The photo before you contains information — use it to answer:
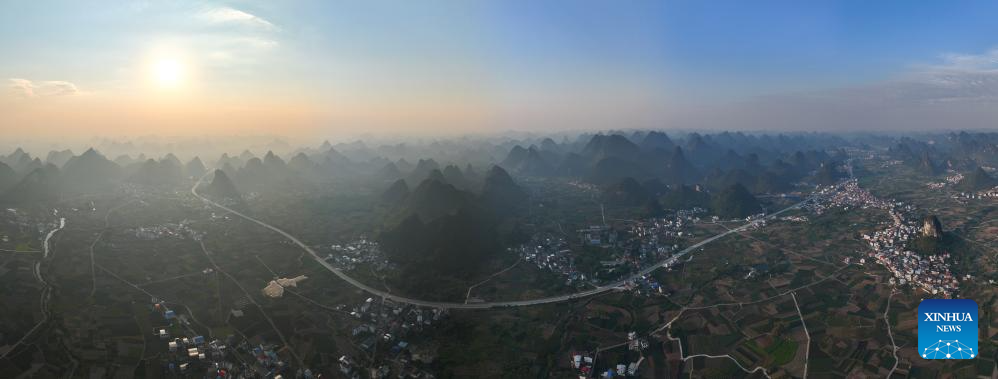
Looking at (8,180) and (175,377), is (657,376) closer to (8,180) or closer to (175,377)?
(175,377)

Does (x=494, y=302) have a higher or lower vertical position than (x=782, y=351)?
higher

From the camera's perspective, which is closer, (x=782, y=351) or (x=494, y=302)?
(x=782, y=351)

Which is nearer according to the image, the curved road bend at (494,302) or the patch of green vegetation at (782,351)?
the patch of green vegetation at (782,351)

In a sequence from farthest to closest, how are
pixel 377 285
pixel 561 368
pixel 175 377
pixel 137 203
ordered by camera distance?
pixel 137 203
pixel 377 285
pixel 561 368
pixel 175 377

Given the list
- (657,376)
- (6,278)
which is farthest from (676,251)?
(6,278)

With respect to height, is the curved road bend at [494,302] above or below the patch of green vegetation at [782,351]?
above

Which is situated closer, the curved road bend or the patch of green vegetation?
the patch of green vegetation

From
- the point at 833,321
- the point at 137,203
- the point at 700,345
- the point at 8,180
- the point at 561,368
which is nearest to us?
the point at 561,368

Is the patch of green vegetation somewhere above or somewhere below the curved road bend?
below

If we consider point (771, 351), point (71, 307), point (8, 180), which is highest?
point (8, 180)

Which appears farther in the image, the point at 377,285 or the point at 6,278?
the point at 377,285

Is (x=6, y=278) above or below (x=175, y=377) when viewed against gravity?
above
